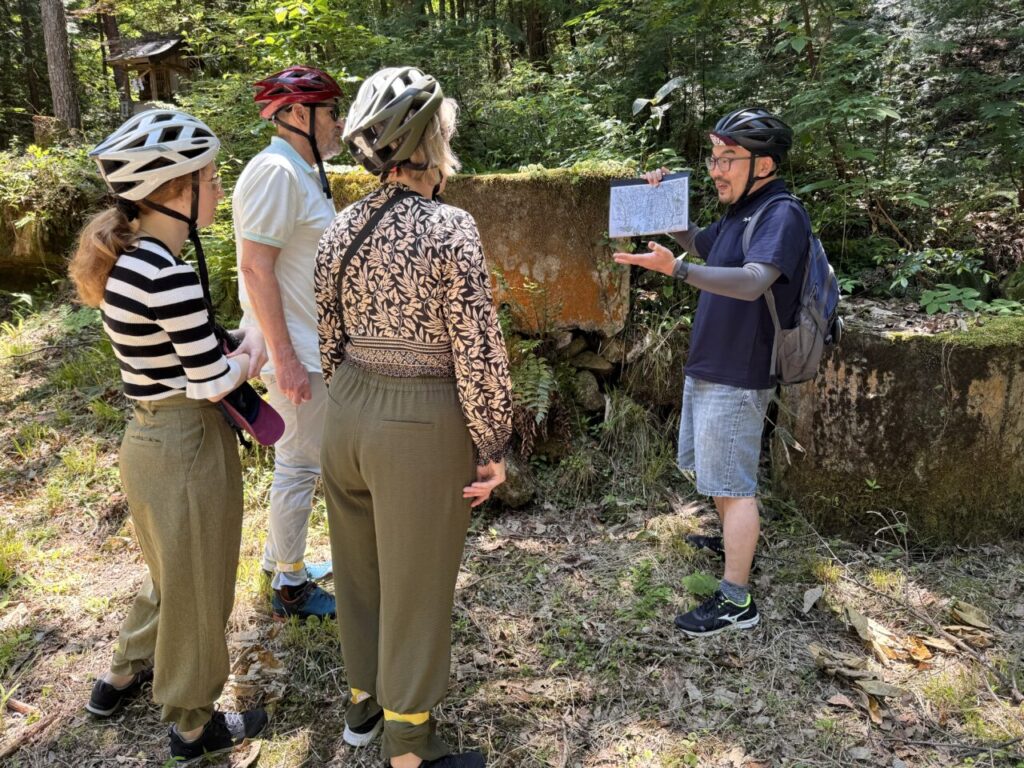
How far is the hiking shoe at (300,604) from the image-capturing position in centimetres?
347

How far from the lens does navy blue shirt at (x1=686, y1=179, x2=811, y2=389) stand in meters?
3.01

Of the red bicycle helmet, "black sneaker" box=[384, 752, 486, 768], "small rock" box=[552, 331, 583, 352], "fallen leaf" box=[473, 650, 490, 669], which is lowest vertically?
"fallen leaf" box=[473, 650, 490, 669]

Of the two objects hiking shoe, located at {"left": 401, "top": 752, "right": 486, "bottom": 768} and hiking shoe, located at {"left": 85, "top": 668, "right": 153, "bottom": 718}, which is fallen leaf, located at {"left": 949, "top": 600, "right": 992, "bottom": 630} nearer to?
hiking shoe, located at {"left": 401, "top": 752, "right": 486, "bottom": 768}

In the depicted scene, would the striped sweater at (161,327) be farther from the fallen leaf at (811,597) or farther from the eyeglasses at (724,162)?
the fallen leaf at (811,597)

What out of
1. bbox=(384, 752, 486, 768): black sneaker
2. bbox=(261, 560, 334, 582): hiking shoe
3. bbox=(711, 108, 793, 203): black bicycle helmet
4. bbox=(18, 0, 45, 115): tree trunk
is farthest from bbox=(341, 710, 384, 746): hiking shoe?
bbox=(18, 0, 45, 115): tree trunk

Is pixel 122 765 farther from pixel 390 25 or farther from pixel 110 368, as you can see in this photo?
pixel 390 25

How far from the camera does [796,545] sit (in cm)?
402

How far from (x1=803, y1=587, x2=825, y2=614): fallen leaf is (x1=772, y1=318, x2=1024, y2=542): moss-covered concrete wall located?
673mm

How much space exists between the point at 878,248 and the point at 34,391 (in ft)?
22.9

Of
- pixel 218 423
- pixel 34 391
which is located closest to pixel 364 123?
pixel 218 423

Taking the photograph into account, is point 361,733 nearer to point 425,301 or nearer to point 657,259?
point 425,301

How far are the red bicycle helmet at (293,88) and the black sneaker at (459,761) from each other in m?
2.69

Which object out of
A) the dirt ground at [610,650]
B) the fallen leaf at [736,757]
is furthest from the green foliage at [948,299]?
the fallen leaf at [736,757]

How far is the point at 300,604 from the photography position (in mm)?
3482
